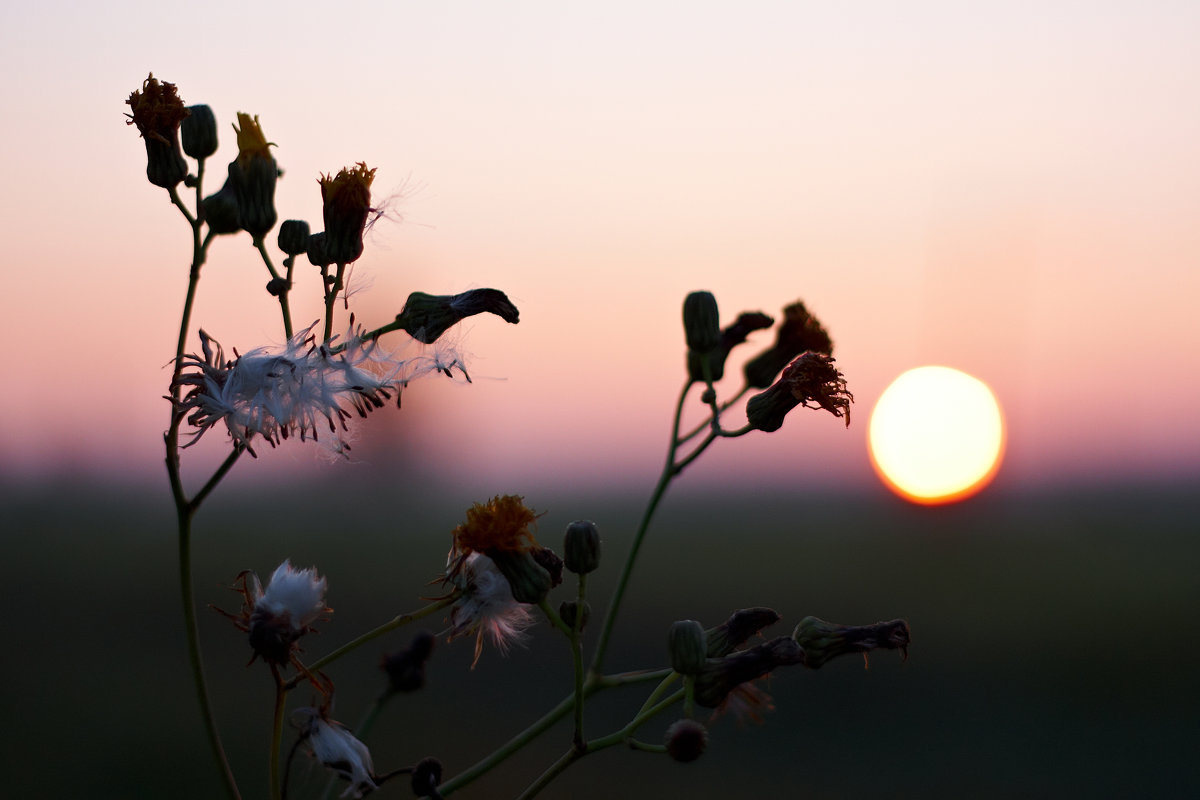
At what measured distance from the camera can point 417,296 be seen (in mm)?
2314

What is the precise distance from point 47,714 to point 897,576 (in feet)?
76.6

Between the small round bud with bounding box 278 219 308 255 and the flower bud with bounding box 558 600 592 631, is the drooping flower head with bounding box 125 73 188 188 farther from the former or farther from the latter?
the flower bud with bounding box 558 600 592 631

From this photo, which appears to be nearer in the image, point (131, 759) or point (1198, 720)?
point (131, 759)

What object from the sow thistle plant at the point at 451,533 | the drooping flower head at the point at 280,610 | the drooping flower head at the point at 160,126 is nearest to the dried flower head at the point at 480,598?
the sow thistle plant at the point at 451,533

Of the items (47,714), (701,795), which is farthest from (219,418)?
(47,714)

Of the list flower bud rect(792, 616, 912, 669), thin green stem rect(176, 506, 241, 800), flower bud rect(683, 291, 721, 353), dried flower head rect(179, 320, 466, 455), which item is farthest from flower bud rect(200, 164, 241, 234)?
flower bud rect(792, 616, 912, 669)

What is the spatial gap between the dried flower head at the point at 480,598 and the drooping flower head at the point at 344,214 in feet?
2.38

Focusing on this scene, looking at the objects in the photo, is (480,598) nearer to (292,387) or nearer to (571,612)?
(571,612)

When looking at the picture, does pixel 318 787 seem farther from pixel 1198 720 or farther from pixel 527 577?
pixel 1198 720

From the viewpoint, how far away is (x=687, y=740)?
2076mm

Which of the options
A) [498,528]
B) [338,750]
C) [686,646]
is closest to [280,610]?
[338,750]

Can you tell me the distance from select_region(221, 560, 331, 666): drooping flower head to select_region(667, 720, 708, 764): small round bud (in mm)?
710

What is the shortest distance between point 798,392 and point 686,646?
2.36 feet

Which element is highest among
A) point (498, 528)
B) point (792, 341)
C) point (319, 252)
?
point (319, 252)
